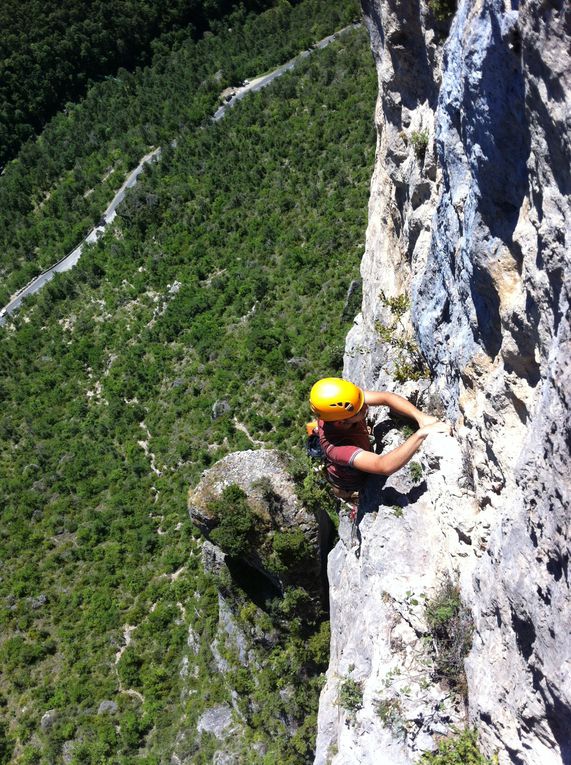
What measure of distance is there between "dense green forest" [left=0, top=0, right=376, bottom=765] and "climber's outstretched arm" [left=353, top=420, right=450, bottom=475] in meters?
14.7

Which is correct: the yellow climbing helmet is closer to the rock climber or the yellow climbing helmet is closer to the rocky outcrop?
the rock climber

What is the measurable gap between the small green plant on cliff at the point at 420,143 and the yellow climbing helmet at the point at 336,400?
4.28 m

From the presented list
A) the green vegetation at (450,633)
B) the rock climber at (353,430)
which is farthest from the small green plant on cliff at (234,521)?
the green vegetation at (450,633)

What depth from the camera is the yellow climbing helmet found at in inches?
356

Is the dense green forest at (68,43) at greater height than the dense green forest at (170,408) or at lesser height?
greater

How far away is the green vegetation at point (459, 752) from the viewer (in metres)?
6.80

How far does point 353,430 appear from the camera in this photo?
32.1ft

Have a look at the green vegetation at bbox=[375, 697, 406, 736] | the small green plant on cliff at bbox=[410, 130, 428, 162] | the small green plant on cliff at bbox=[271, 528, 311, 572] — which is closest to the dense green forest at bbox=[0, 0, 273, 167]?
the small green plant on cliff at bbox=[271, 528, 311, 572]

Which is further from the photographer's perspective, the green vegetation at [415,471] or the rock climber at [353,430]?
the green vegetation at [415,471]

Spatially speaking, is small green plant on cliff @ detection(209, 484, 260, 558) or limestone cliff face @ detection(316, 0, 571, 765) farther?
small green plant on cliff @ detection(209, 484, 260, 558)

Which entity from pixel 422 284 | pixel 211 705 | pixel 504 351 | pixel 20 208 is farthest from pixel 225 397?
pixel 20 208

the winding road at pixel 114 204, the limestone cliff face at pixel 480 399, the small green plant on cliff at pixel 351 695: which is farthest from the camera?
the winding road at pixel 114 204

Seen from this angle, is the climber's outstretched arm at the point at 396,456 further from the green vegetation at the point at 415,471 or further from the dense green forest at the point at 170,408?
the dense green forest at the point at 170,408

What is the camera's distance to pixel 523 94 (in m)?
5.91
